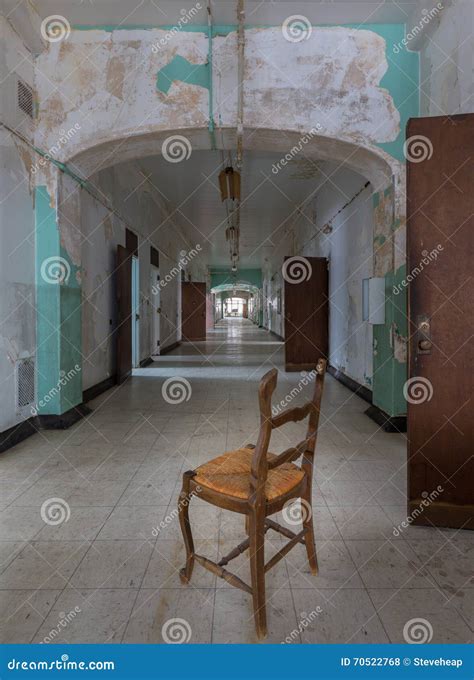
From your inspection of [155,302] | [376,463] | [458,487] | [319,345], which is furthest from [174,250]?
[458,487]

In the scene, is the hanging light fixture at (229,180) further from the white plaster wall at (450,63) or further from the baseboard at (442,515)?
the baseboard at (442,515)

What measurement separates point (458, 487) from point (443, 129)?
1.86 metres

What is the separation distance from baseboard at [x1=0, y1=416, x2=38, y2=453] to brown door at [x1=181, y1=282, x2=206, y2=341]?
10.6 metres

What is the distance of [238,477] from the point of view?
158cm

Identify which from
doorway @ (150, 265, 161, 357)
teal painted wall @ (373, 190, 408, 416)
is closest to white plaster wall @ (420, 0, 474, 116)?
teal painted wall @ (373, 190, 408, 416)

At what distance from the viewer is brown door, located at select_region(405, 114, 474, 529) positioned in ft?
7.00

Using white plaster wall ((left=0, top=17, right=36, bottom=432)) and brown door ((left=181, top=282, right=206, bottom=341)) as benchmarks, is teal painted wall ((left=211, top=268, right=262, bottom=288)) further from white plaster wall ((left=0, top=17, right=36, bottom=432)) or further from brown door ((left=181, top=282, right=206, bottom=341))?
white plaster wall ((left=0, top=17, right=36, bottom=432))

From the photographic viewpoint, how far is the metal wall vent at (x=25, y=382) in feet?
11.8

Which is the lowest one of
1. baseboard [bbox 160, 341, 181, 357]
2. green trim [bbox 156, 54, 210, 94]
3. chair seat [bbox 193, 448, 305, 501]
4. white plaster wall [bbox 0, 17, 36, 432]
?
baseboard [bbox 160, 341, 181, 357]

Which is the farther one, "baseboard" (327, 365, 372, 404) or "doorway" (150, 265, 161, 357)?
"doorway" (150, 265, 161, 357)

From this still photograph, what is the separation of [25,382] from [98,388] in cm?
168

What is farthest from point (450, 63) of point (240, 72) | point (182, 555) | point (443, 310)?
point (182, 555)

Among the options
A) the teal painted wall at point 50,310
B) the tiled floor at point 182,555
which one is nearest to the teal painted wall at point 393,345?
the tiled floor at point 182,555

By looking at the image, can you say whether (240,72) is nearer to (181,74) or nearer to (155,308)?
(181,74)
